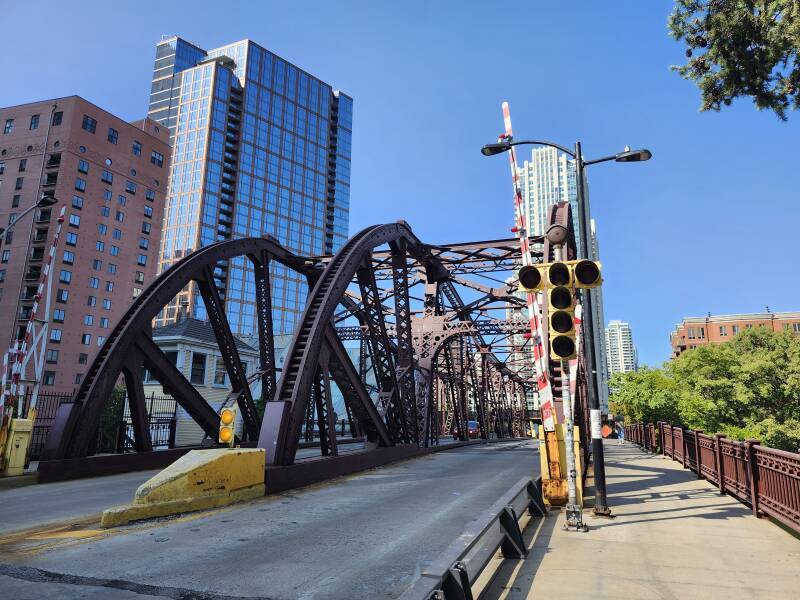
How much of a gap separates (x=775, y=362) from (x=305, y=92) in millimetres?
143076

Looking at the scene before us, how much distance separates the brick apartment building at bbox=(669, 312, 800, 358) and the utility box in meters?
122

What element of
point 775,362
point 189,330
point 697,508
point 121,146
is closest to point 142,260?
point 121,146

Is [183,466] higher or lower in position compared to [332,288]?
lower

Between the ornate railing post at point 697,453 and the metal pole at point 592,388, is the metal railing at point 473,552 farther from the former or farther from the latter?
the ornate railing post at point 697,453

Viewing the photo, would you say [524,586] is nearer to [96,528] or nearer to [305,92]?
[96,528]

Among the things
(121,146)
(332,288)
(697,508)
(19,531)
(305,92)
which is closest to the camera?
(19,531)

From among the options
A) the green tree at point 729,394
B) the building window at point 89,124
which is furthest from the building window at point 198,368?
the building window at point 89,124

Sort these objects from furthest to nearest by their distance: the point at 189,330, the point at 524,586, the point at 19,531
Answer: the point at 189,330 < the point at 19,531 < the point at 524,586

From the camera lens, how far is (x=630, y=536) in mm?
7418

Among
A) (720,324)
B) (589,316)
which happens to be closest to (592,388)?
(589,316)

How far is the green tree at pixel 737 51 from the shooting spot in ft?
30.2

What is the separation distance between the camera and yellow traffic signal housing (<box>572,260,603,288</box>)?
8.23m

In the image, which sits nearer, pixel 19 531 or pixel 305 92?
pixel 19 531

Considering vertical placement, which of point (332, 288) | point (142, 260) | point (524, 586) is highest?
point (142, 260)
